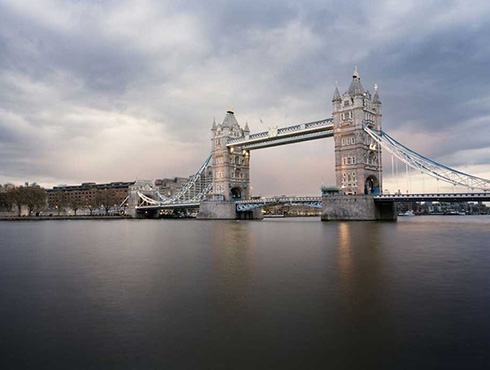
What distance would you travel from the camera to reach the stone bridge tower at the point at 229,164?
83.0 metres

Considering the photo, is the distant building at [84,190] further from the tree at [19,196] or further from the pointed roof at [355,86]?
the pointed roof at [355,86]

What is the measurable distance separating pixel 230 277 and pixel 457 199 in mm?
46246

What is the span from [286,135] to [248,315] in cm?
6381

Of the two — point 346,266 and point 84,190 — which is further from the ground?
point 84,190

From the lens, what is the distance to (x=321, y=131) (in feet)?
221

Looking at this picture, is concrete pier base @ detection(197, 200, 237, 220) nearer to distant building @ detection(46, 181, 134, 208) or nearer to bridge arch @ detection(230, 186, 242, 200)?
bridge arch @ detection(230, 186, 242, 200)

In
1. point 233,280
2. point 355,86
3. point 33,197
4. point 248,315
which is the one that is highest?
point 355,86

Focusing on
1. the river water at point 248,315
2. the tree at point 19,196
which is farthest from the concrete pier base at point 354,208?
the tree at point 19,196

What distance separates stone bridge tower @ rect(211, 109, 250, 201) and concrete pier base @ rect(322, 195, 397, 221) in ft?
92.1

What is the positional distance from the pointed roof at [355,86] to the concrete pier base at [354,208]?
1702 centimetres

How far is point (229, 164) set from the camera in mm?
83625

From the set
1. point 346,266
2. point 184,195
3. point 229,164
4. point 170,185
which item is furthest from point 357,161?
point 170,185

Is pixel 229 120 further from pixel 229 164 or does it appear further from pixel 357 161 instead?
pixel 357 161

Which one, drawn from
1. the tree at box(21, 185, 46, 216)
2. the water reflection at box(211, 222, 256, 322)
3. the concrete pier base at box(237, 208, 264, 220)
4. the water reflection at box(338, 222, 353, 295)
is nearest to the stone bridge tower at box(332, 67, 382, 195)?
the concrete pier base at box(237, 208, 264, 220)
